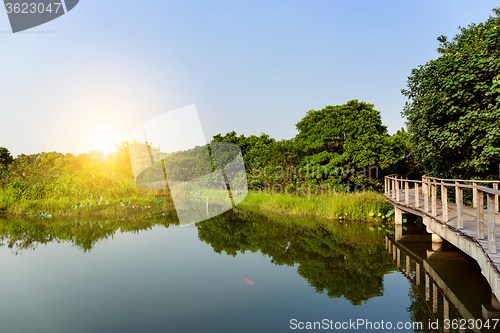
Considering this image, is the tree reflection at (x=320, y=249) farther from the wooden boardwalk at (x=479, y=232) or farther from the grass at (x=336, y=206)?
the wooden boardwalk at (x=479, y=232)

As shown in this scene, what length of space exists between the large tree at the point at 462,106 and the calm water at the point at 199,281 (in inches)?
150

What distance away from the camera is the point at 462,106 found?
11617 mm

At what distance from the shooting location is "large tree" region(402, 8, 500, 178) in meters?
10.3

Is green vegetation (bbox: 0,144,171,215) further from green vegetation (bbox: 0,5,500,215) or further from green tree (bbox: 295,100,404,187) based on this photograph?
green tree (bbox: 295,100,404,187)

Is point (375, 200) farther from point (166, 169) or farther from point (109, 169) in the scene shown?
point (166, 169)

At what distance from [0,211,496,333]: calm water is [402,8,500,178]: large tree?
3819 millimetres

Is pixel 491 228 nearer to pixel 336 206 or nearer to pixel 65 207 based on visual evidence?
pixel 336 206

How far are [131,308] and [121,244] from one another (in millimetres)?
6410

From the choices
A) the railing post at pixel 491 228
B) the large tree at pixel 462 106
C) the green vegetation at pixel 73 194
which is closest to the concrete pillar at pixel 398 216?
the large tree at pixel 462 106

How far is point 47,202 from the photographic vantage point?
19.8 meters

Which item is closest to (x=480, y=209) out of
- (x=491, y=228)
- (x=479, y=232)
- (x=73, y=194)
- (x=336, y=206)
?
(x=479, y=232)

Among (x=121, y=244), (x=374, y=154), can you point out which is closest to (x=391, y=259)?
(x=121, y=244)

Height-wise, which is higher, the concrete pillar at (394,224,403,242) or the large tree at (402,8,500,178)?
the large tree at (402,8,500,178)

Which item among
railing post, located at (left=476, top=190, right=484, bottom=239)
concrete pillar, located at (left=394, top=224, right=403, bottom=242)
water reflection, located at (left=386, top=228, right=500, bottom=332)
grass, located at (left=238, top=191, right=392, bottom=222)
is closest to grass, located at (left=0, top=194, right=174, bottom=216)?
grass, located at (left=238, top=191, right=392, bottom=222)
